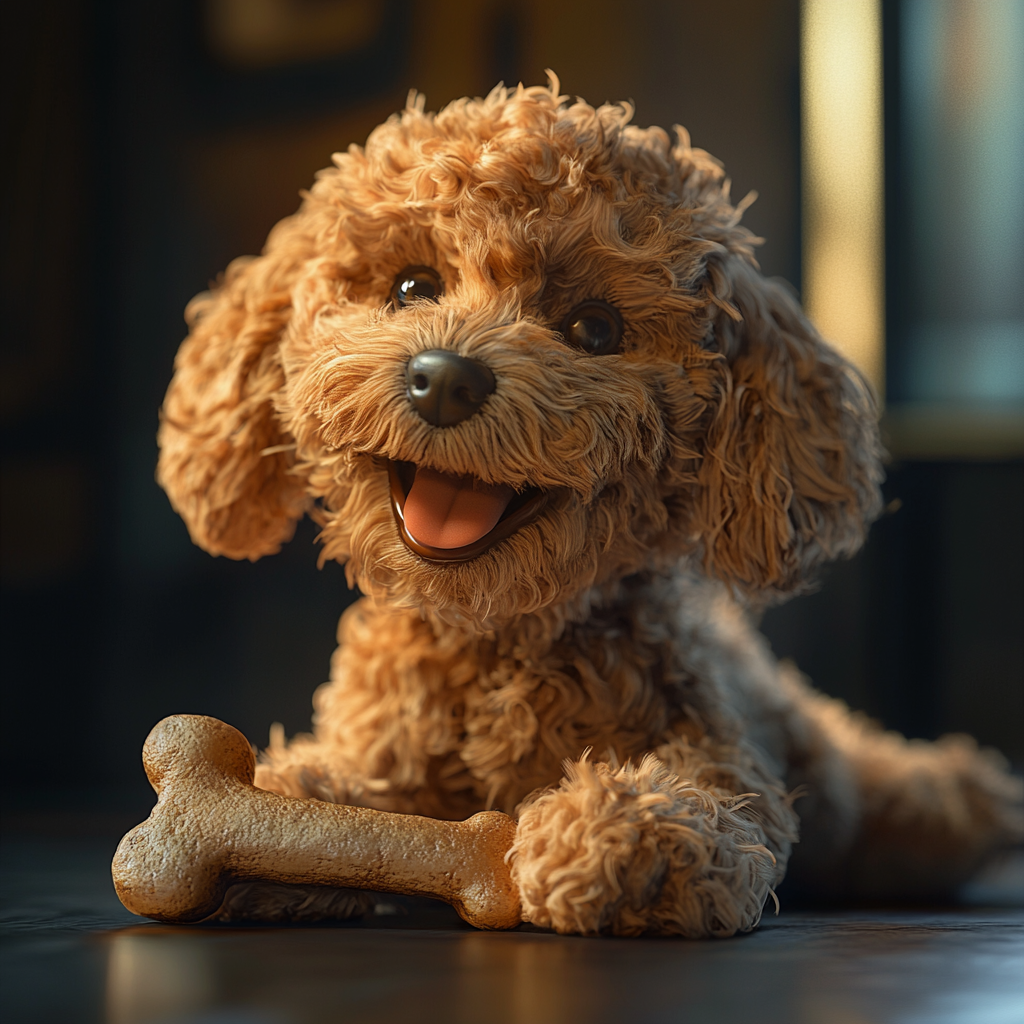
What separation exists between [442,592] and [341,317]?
25 cm

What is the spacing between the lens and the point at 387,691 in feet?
3.66

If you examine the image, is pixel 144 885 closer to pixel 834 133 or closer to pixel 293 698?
pixel 293 698

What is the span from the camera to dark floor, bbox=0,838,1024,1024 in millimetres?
694

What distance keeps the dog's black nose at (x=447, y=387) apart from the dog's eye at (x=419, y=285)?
158 millimetres

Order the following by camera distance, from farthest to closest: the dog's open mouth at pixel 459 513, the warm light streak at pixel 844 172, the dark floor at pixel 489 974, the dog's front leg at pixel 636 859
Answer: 1. the warm light streak at pixel 844 172
2. the dog's open mouth at pixel 459 513
3. the dog's front leg at pixel 636 859
4. the dark floor at pixel 489 974

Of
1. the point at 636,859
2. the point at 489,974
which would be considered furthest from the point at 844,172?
the point at 489,974

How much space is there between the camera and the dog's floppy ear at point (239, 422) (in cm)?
115

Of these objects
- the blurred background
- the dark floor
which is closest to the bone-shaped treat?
the dark floor

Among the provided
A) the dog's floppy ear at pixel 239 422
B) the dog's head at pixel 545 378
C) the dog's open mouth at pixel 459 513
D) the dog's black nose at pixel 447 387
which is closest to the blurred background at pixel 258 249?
the dog's floppy ear at pixel 239 422

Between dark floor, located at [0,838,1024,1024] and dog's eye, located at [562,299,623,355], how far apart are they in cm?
46

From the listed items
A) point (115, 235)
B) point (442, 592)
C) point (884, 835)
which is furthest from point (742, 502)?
point (115, 235)

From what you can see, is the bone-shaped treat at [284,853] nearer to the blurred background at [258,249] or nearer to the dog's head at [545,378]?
the dog's head at [545,378]

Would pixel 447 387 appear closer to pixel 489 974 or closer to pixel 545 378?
pixel 545 378

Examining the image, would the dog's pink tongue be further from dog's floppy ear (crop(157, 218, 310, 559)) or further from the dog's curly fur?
dog's floppy ear (crop(157, 218, 310, 559))
